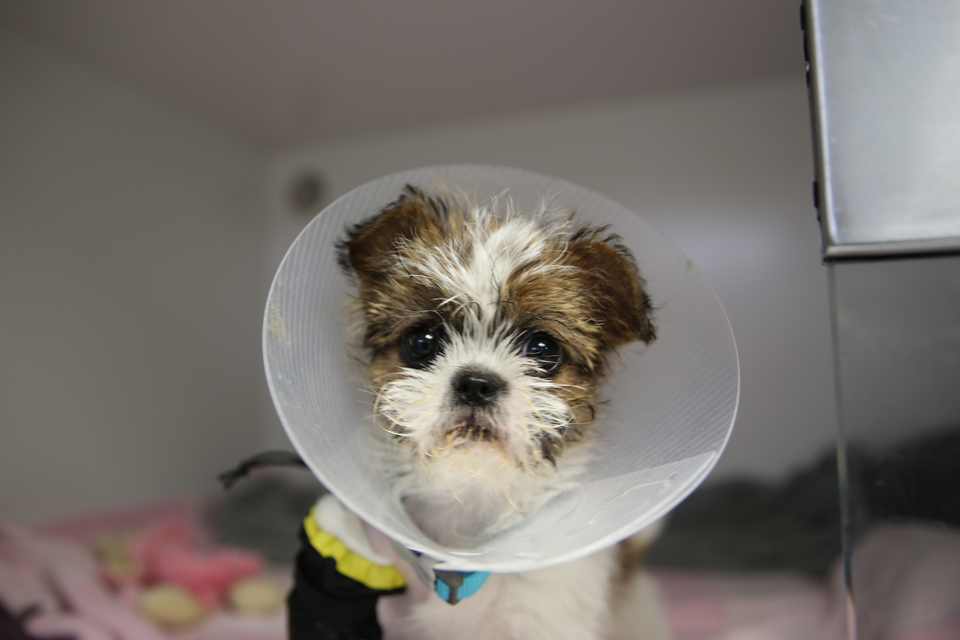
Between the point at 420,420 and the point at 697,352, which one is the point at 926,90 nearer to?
the point at 697,352

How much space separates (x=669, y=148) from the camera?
2137 mm

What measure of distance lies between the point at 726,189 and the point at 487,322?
5.24ft

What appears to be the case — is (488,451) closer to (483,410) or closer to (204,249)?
(483,410)

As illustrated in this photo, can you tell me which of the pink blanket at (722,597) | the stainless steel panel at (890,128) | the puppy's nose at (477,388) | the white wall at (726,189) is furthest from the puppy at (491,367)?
the white wall at (726,189)

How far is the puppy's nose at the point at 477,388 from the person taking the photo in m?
0.96

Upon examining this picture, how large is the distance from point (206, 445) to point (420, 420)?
4.20 feet

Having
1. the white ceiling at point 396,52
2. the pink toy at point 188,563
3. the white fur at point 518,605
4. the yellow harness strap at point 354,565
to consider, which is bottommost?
the pink toy at point 188,563

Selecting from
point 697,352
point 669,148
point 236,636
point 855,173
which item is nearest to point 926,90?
point 855,173

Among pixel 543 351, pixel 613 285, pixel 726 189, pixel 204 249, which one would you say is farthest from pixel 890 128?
pixel 204 249

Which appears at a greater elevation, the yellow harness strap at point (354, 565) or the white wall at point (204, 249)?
the white wall at point (204, 249)

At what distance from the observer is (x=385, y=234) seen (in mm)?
1100

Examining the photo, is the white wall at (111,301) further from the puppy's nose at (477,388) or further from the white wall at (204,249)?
the puppy's nose at (477,388)

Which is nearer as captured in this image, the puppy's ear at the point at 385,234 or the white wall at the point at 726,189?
the puppy's ear at the point at 385,234

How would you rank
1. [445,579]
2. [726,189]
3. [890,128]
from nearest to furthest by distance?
[890,128], [445,579], [726,189]
